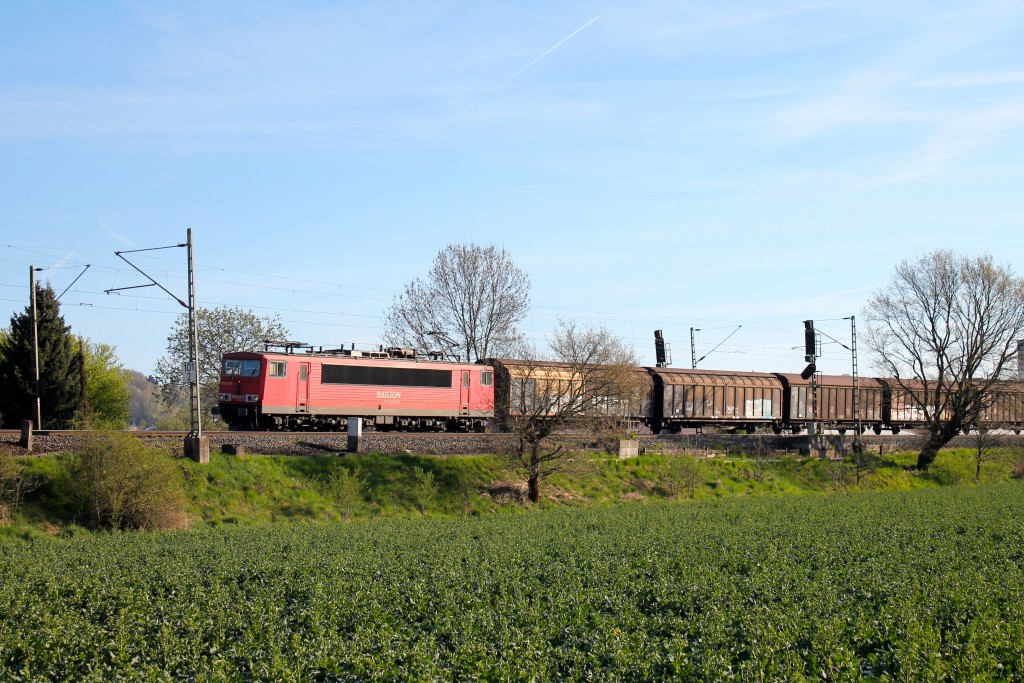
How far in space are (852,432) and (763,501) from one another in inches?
980

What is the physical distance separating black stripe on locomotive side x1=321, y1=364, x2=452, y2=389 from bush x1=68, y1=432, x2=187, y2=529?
40.5ft

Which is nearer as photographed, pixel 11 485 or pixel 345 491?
pixel 11 485

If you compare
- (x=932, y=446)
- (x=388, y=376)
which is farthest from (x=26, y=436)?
(x=932, y=446)

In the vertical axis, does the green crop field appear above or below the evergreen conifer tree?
below

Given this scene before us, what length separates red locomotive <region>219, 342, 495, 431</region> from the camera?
37344 mm

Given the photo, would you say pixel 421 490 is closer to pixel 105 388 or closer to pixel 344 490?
pixel 344 490

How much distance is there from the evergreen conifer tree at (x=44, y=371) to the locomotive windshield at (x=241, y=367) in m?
11.5

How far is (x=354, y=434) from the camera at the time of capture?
35.4 m

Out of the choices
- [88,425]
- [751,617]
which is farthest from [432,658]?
[88,425]

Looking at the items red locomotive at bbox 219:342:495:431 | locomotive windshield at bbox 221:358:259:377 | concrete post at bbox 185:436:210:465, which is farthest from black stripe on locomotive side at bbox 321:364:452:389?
concrete post at bbox 185:436:210:465

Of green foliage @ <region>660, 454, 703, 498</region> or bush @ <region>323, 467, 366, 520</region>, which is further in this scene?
green foliage @ <region>660, 454, 703, 498</region>

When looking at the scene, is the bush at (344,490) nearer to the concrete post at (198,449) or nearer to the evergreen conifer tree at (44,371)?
the concrete post at (198,449)

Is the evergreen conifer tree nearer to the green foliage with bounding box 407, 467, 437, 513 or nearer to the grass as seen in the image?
the grass

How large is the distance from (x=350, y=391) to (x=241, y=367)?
4.71m
